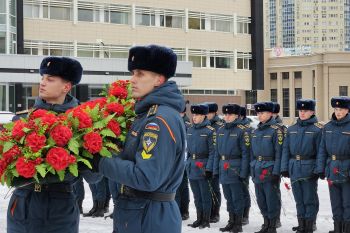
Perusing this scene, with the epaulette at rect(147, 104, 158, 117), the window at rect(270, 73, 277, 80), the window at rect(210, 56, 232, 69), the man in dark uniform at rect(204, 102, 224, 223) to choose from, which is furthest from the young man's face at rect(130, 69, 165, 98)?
the window at rect(270, 73, 277, 80)

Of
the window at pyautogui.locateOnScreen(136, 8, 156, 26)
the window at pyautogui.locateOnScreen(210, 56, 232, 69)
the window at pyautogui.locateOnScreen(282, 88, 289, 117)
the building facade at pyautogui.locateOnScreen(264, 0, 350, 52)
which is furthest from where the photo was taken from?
the building facade at pyautogui.locateOnScreen(264, 0, 350, 52)

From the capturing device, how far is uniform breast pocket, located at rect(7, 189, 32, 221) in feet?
15.7

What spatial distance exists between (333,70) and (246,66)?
1345 inches

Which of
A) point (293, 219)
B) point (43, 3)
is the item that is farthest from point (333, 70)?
point (293, 219)

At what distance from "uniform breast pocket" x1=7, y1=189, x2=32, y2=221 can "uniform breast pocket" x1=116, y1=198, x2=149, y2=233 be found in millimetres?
916

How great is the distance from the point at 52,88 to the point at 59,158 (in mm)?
1379

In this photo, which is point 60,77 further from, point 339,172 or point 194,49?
point 194,49

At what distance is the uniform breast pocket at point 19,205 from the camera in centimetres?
479

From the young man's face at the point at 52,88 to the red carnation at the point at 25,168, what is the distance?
125cm

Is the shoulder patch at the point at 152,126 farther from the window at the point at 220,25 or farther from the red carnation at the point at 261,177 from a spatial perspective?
the window at the point at 220,25

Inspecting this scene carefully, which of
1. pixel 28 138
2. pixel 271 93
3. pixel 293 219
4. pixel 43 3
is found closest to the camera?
pixel 28 138

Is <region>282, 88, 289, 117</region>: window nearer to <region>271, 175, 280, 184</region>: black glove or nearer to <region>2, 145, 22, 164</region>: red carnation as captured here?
<region>271, 175, 280, 184</region>: black glove

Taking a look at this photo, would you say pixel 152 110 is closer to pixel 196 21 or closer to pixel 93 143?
pixel 93 143

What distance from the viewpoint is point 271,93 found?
324ft
